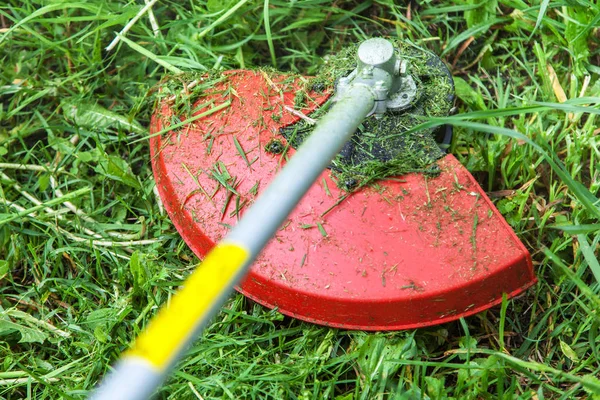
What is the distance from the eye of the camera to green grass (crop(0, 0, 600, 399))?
161cm

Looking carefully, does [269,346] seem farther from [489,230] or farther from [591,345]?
[591,345]

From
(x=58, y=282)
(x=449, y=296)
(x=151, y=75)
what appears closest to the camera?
(x=449, y=296)

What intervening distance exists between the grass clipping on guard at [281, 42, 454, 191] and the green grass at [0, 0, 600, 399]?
0.11 m

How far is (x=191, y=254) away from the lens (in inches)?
73.6

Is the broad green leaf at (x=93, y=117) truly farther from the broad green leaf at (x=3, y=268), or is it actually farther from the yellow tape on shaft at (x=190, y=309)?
the yellow tape on shaft at (x=190, y=309)

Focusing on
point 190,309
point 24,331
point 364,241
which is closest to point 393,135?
point 364,241

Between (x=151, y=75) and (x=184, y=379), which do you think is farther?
(x=151, y=75)

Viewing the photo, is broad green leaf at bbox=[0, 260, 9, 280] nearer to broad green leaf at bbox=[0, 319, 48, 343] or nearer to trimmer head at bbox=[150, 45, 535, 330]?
broad green leaf at bbox=[0, 319, 48, 343]

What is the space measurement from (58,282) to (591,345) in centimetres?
129

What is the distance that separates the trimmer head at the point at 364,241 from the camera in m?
1.58

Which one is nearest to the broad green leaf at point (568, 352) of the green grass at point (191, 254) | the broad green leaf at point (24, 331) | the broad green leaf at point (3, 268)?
the green grass at point (191, 254)

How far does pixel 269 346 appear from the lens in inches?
65.9

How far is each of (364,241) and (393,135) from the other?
0.26 meters

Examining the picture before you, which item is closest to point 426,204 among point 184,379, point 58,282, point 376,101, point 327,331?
point 376,101
